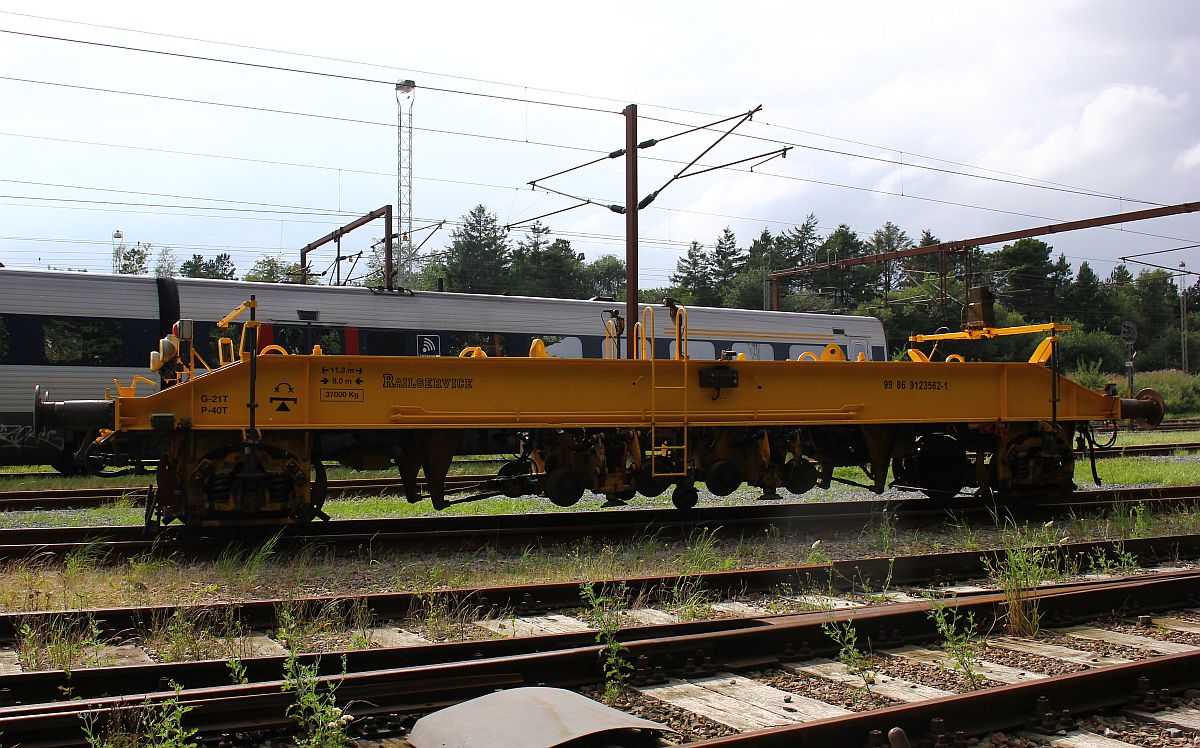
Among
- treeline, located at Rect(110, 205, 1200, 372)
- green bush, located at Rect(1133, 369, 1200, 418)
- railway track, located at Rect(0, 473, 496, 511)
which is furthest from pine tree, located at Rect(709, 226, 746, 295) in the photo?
railway track, located at Rect(0, 473, 496, 511)

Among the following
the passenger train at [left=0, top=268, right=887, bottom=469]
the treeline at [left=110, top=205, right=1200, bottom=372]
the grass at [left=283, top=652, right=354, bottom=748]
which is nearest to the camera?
the grass at [left=283, top=652, right=354, bottom=748]

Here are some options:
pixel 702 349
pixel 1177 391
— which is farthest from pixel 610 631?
pixel 1177 391

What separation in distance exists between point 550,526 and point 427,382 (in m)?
2.20

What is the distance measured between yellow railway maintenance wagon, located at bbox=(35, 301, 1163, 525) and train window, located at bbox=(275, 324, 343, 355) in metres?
6.44

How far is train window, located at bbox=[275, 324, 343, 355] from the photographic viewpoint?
1727cm

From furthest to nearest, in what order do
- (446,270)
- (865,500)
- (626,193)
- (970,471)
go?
(446,270) < (626,193) < (865,500) < (970,471)

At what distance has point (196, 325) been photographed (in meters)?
17.1

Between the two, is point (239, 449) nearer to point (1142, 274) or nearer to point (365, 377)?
point (365, 377)

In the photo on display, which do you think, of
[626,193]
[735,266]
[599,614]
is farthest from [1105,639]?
[735,266]

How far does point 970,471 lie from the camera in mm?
11766

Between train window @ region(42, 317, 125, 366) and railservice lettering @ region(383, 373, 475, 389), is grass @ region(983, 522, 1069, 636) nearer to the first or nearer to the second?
railservice lettering @ region(383, 373, 475, 389)

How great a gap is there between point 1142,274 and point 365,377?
10500cm

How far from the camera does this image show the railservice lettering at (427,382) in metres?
9.07

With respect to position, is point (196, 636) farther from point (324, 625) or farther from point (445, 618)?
point (445, 618)
